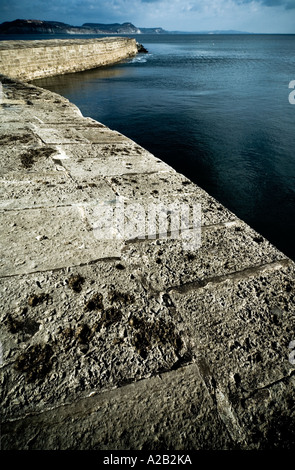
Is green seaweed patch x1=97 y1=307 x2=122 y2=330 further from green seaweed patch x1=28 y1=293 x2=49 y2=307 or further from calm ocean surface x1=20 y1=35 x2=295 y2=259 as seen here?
calm ocean surface x1=20 y1=35 x2=295 y2=259

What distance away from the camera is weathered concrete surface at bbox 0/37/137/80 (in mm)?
12188

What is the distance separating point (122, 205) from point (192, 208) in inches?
20.9

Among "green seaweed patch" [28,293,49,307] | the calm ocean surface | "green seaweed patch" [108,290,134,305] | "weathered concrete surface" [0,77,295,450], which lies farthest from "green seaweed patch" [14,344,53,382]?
the calm ocean surface

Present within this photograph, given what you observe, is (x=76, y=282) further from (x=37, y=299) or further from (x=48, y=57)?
(x=48, y=57)

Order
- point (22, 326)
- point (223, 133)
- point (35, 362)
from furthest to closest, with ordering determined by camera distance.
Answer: point (223, 133) → point (22, 326) → point (35, 362)

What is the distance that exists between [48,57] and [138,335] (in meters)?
19.3

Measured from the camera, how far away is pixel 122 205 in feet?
6.05

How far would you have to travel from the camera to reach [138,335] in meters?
1.06

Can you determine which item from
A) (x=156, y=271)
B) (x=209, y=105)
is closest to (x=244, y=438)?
(x=156, y=271)

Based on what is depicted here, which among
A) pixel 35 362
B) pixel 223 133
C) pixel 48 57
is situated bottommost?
pixel 35 362

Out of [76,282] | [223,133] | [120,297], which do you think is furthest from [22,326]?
[223,133]
